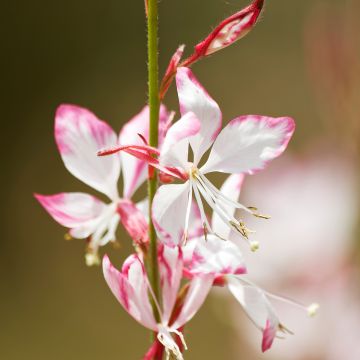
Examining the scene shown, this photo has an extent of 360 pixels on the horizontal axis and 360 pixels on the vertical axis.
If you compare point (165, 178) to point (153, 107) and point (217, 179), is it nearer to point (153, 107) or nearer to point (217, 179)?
point (153, 107)

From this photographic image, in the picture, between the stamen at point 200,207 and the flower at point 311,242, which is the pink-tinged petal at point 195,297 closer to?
the stamen at point 200,207

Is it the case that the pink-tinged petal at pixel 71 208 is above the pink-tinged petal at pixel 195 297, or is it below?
above

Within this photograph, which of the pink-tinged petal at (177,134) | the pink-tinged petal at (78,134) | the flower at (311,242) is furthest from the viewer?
the flower at (311,242)

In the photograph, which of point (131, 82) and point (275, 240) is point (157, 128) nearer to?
point (275, 240)

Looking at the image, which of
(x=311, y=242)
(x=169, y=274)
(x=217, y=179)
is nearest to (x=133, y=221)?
(x=169, y=274)

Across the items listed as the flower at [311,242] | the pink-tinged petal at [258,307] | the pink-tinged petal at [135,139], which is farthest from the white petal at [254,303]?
the flower at [311,242]

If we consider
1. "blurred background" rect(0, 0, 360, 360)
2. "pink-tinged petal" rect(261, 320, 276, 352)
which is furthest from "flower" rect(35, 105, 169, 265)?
"blurred background" rect(0, 0, 360, 360)

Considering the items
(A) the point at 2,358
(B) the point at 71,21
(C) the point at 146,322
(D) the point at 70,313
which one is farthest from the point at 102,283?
(C) the point at 146,322

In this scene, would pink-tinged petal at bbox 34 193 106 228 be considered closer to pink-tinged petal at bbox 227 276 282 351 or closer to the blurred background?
pink-tinged petal at bbox 227 276 282 351
